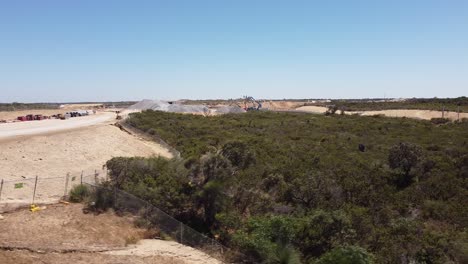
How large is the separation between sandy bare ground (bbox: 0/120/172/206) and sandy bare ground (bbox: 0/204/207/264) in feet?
7.43

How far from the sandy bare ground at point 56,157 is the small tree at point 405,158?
1748 centimetres

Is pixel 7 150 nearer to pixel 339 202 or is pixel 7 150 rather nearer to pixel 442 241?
pixel 339 202

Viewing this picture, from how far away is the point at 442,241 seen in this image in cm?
1488

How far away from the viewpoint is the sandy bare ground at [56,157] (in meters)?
21.9

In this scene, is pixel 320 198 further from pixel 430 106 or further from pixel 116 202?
pixel 430 106

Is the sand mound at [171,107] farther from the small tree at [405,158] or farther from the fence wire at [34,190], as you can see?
the small tree at [405,158]

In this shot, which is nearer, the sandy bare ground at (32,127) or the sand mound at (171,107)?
the sandy bare ground at (32,127)

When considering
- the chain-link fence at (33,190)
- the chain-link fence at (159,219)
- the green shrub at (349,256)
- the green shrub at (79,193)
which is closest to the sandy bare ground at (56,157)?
the chain-link fence at (33,190)

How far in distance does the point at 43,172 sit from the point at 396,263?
21.0 meters

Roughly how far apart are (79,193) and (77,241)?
522 cm

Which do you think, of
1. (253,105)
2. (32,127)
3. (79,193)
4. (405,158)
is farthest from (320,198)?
(253,105)

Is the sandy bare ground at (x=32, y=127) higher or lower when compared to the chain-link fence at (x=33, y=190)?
higher

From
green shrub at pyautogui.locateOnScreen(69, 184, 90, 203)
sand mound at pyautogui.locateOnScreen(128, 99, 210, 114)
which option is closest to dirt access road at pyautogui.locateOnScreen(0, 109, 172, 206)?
green shrub at pyautogui.locateOnScreen(69, 184, 90, 203)

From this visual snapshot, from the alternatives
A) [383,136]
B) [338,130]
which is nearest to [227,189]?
[383,136]
